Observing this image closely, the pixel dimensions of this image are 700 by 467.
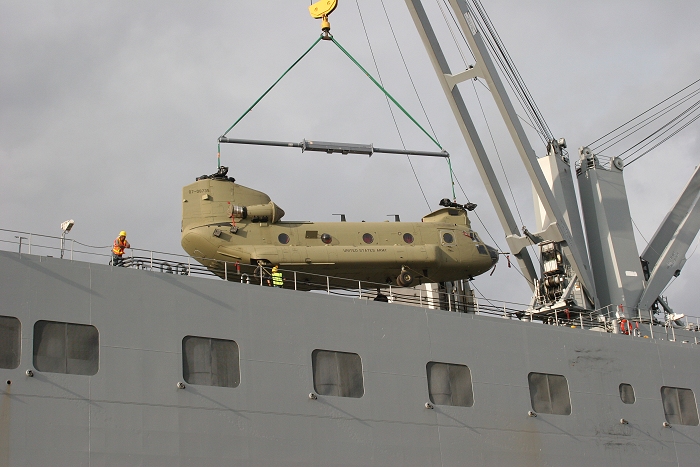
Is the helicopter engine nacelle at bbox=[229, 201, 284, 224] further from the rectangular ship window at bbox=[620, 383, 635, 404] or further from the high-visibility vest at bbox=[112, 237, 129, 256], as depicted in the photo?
the rectangular ship window at bbox=[620, 383, 635, 404]

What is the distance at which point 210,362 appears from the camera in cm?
1906

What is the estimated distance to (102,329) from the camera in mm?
18031

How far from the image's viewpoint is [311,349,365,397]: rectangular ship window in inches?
798

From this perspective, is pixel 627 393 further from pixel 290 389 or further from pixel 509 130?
pixel 290 389

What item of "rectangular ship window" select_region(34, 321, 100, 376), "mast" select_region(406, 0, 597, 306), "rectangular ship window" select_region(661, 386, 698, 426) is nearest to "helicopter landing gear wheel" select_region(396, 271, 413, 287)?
"mast" select_region(406, 0, 597, 306)

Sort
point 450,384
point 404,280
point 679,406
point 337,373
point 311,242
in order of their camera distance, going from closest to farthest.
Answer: point 337,373, point 450,384, point 311,242, point 404,280, point 679,406

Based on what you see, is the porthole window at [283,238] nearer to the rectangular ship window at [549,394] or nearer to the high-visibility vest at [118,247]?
the high-visibility vest at [118,247]

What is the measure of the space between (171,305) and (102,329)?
64.4 inches

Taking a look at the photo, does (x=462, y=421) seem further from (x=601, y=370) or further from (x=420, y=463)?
(x=601, y=370)

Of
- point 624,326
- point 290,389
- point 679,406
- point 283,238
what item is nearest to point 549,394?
point 679,406

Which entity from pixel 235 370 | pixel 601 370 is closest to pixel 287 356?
pixel 235 370

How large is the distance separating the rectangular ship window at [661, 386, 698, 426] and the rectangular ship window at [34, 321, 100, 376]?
55.9 feet

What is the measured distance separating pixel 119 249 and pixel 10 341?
4214 mm

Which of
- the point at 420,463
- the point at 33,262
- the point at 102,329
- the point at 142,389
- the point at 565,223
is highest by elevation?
the point at 565,223
